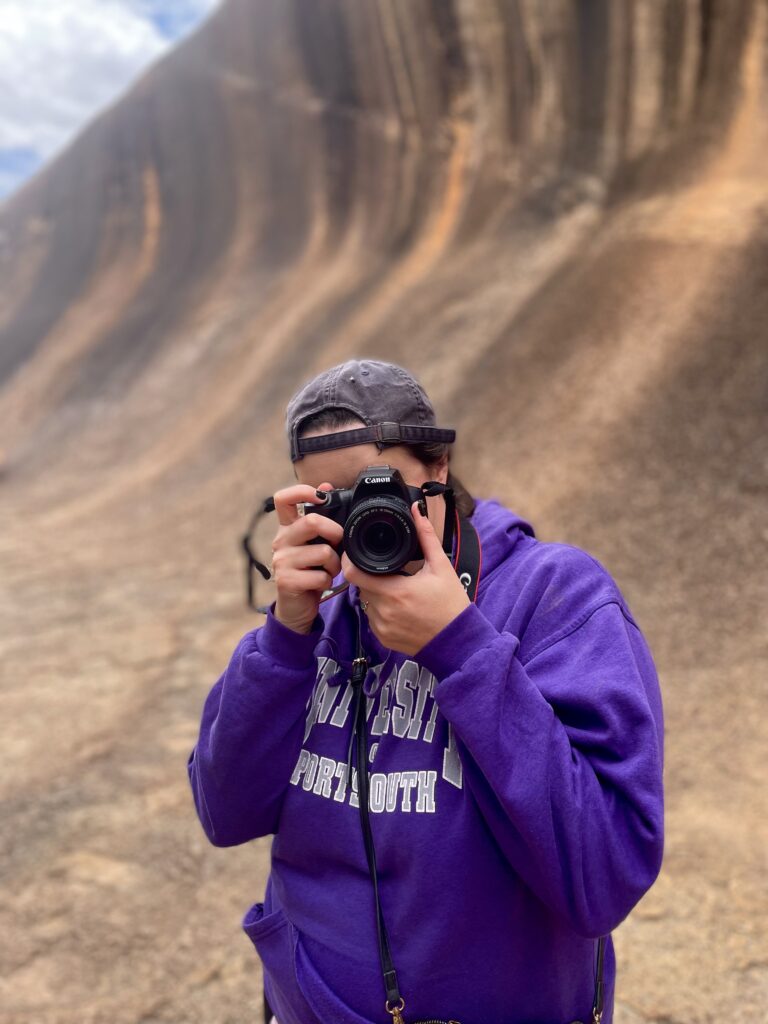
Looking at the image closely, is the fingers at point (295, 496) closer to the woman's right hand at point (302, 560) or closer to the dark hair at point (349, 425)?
the woman's right hand at point (302, 560)

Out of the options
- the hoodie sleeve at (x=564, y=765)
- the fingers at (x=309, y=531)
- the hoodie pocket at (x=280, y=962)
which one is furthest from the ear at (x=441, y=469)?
the hoodie pocket at (x=280, y=962)

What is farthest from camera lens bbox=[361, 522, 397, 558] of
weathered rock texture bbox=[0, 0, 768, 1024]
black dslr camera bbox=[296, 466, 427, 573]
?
weathered rock texture bbox=[0, 0, 768, 1024]

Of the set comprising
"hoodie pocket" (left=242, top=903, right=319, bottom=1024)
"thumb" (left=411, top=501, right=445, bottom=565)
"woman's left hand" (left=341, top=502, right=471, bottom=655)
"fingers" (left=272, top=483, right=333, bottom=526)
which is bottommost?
"hoodie pocket" (left=242, top=903, right=319, bottom=1024)

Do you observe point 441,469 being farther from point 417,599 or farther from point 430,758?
point 430,758

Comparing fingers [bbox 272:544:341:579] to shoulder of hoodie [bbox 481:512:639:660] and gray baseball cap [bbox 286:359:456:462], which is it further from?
shoulder of hoodie [bbox 481:512:639:660]

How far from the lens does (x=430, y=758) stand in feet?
4.44

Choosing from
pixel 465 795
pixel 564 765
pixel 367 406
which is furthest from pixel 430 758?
pixel 367 406

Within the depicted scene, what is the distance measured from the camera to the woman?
4.01 feet

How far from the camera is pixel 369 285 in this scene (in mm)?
14633

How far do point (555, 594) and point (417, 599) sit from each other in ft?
0.87

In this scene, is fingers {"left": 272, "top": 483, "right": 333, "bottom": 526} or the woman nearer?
the woman

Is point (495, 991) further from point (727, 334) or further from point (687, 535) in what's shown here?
point (727, 334)

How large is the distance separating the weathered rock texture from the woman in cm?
188

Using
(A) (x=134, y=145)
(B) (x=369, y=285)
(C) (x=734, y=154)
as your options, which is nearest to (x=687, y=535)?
(C) (x=734, y=154)
